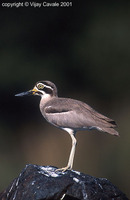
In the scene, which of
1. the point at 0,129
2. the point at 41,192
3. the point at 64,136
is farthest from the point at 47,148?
the point at 41,192

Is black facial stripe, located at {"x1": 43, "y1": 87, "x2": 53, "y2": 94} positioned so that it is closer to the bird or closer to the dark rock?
the bird

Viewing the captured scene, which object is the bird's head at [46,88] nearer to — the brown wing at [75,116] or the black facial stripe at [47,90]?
the black facial stripe at [47,90]

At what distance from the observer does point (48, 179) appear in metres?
9.59

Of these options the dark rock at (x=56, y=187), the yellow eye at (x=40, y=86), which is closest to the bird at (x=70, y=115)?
the yellow eye at (x=40, y=86)

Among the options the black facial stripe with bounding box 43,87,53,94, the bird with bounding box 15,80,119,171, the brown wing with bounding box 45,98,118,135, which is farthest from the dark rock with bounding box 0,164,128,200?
the black facial stripe with bounding box 43,87,53,94

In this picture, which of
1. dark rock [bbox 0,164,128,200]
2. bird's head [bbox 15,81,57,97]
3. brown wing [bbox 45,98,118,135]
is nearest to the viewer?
dark rock [bbox 0,164,128,200]

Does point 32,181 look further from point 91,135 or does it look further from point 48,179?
point 91,135

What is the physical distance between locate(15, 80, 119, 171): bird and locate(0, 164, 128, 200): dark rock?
38 cm

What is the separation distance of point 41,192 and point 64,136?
10.2 m

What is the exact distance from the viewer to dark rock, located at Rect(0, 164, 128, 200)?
927 centimetres

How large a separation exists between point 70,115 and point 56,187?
1661 millimetres

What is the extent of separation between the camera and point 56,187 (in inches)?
368

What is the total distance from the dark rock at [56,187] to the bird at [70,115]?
38 centimetres

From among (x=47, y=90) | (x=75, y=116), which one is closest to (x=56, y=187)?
(x=75, y=116)
